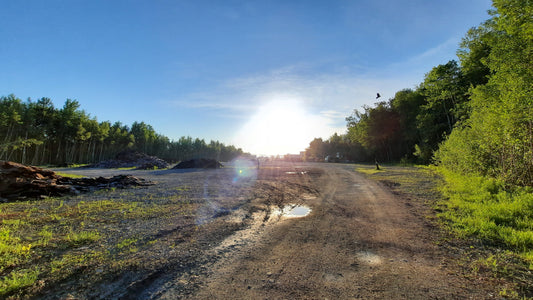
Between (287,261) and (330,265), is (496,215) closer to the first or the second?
(330,265)

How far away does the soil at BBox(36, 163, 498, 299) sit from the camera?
274 cm

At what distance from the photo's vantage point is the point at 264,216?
649 centimetres

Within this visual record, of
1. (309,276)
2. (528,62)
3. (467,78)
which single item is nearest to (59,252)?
(309,276)

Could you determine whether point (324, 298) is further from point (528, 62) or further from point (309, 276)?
point (528, 62)

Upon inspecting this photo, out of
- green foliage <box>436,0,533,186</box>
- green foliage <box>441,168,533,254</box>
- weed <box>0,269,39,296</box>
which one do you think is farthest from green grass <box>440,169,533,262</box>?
weed <box>0,269,39,296</box>

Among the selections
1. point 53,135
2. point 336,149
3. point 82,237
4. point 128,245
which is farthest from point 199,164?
point 336,149

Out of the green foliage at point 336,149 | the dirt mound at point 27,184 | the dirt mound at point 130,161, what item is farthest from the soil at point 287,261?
the green foliage at point 336,149

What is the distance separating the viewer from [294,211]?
7125mm

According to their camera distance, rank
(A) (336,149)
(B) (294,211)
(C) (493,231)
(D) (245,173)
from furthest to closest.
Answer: (A) (336,149) → (D) (245,173) → (B) (294,211) → (C) (493,231)

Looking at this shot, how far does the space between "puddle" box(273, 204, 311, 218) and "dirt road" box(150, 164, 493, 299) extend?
2.24 ft

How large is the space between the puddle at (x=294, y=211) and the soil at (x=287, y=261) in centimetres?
28

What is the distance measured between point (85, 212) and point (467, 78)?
1271 inches

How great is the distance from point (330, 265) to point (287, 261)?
67 centimetres

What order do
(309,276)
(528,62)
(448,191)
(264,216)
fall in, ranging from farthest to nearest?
(448,191) < (528,62) < (264,216) < (309,276)
